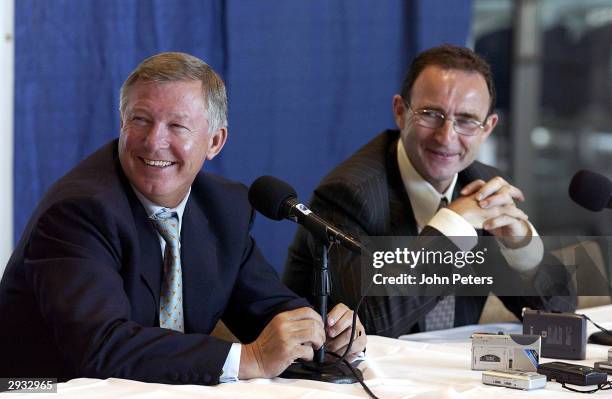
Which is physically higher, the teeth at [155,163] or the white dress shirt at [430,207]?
the teeth at [155,163]

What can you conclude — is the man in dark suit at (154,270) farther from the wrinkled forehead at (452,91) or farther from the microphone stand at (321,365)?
the wrinkled forehead at (452,91)

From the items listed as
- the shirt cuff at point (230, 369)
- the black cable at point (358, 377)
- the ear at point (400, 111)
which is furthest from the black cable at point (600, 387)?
the ear at point (400, 111)

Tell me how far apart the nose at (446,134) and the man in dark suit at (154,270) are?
717 mm

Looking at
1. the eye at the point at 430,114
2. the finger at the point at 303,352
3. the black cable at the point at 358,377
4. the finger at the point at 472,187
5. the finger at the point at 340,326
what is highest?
the eye at the point at 430,114

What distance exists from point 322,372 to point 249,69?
6.40ft

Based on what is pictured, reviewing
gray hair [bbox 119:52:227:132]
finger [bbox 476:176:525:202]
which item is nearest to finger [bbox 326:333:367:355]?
gray hair [bbox 119:52:227:132]

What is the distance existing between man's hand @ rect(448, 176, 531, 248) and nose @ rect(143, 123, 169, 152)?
38.1 inches

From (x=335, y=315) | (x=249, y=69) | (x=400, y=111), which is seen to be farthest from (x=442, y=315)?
(x=249, y=69)

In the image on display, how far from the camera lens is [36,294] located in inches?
76.9

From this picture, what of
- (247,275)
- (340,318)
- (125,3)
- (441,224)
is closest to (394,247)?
(441,224)

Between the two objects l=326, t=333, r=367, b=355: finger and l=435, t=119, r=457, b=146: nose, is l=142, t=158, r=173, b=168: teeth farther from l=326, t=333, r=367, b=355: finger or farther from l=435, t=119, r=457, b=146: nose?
l=435, t=119, r=457, b=146: nose

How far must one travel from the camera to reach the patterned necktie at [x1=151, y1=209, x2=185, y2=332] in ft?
6.98

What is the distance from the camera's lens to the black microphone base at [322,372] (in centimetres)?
182

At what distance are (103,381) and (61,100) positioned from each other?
202 cm
